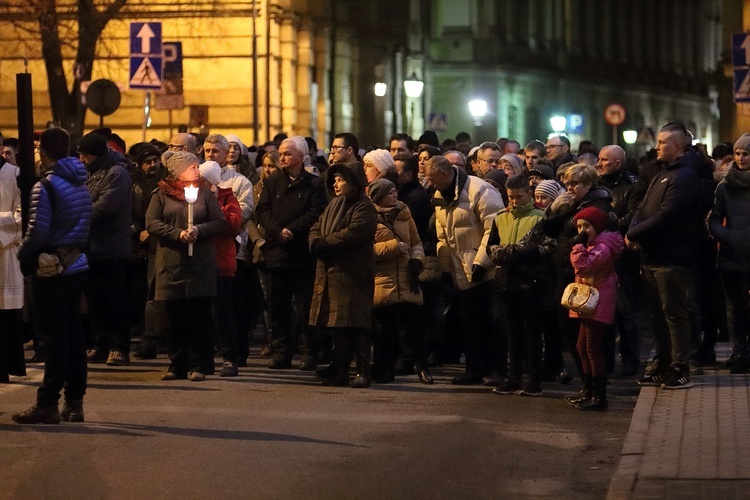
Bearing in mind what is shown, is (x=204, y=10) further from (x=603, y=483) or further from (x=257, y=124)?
(x=603, y=483)

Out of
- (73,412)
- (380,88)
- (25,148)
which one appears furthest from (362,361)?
(380,88)

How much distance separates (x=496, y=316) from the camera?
52.9 feet

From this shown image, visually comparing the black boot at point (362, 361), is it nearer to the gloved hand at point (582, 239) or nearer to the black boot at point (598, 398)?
the black boot at point (598, 398)

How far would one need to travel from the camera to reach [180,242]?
15688 mm

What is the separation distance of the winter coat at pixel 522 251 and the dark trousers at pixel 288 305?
2269 millimetres

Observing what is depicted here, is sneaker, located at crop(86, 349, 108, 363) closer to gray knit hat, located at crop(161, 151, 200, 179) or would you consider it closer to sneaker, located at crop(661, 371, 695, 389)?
gray knit hat, located at crop(161, 151, 200, 179)

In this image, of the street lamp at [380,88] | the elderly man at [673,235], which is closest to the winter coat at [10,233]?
the elderly man at [673,235]

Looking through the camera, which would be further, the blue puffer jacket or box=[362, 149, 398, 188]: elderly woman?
box=[362, 149, 398, 188]: elderly woman

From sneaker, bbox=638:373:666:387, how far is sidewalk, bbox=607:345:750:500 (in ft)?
0.71

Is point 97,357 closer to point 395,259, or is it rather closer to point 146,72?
point 395,259

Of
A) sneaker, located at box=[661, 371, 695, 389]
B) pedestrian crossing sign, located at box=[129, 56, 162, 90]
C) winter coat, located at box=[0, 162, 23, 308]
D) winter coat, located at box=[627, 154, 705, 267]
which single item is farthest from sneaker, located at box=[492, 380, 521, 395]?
pedestrian crossing sign, located at box=[129, 56, 162, 90]

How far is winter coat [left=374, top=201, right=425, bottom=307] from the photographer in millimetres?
16031

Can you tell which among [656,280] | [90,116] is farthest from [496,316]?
[90,116]

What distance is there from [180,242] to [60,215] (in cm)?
279
